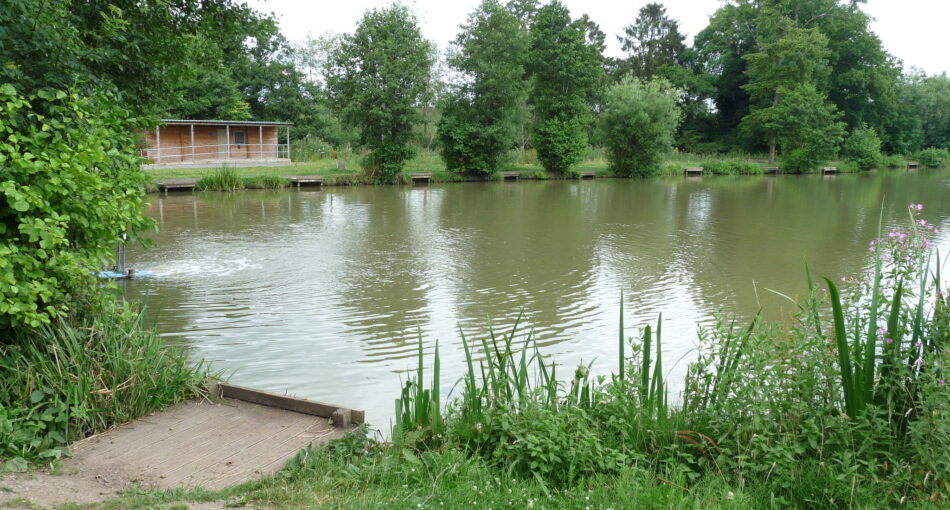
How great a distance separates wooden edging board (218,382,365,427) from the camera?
4551 mm

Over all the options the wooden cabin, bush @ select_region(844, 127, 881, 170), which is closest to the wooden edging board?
the wooden cabin

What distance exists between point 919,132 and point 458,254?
62026mm

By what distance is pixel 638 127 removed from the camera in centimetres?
3931

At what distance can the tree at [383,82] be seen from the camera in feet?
107

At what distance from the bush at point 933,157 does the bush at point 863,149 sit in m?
9.73

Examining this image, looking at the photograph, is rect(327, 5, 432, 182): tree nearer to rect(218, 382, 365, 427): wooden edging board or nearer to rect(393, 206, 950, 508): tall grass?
rect(218, 382, 365, 427): wooden edging board

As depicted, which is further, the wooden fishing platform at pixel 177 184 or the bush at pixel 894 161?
the bush at pixel 894 161

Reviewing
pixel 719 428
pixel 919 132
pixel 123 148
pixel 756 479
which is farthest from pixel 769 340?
pixel 919 132

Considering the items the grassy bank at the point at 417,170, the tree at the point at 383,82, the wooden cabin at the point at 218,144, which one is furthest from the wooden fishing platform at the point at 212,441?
the wooden cabin at the point at 218,144

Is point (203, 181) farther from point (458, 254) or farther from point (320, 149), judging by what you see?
point (458, 254)

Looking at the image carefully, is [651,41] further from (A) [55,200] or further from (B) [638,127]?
(A) [55,200]

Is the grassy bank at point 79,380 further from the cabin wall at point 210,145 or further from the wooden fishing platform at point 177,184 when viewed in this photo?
the cabin wall at point 210,145

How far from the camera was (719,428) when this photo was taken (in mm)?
4055

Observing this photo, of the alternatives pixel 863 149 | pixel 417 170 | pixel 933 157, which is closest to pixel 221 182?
pixel 417 170
